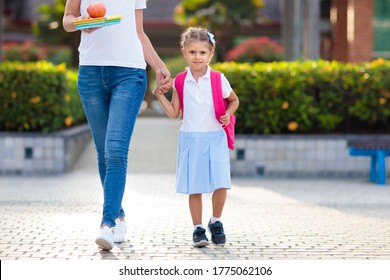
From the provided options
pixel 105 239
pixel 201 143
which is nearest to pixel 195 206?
pixel 201 143

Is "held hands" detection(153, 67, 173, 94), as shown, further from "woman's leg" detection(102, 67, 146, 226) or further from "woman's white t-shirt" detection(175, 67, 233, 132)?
"woman's white t-shirt" detection(175, 67, 233, 132)

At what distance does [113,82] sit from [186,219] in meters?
1.86

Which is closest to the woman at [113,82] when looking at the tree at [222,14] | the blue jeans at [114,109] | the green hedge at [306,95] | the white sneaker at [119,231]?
the blue jeans at [114,109]

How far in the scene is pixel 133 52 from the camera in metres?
5.36

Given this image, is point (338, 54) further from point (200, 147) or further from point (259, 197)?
point (200, 147)

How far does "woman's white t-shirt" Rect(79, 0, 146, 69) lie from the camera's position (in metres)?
5.30

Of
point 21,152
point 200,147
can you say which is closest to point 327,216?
point 200,147

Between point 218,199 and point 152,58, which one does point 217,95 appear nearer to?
point 152,58

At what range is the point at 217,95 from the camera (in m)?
5.52

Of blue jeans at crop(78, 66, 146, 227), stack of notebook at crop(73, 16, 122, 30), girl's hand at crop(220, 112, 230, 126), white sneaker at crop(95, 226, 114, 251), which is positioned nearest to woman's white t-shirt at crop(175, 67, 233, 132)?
girl's hand at crop(220, 112, 230, 126)

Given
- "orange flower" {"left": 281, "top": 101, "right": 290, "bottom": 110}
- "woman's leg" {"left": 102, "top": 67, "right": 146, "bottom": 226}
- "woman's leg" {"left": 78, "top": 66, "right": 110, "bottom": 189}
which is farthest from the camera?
"orange flower" {"left": 281, "top": 101, "right": 290, "bottom": 110}

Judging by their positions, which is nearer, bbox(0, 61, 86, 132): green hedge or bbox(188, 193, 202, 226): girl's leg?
bbox(188, 193, 202, 226): girl's leg

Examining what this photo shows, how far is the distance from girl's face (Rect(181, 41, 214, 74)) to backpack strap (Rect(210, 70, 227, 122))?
0.11 metres

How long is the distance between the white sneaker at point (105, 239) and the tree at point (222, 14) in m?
24.6
